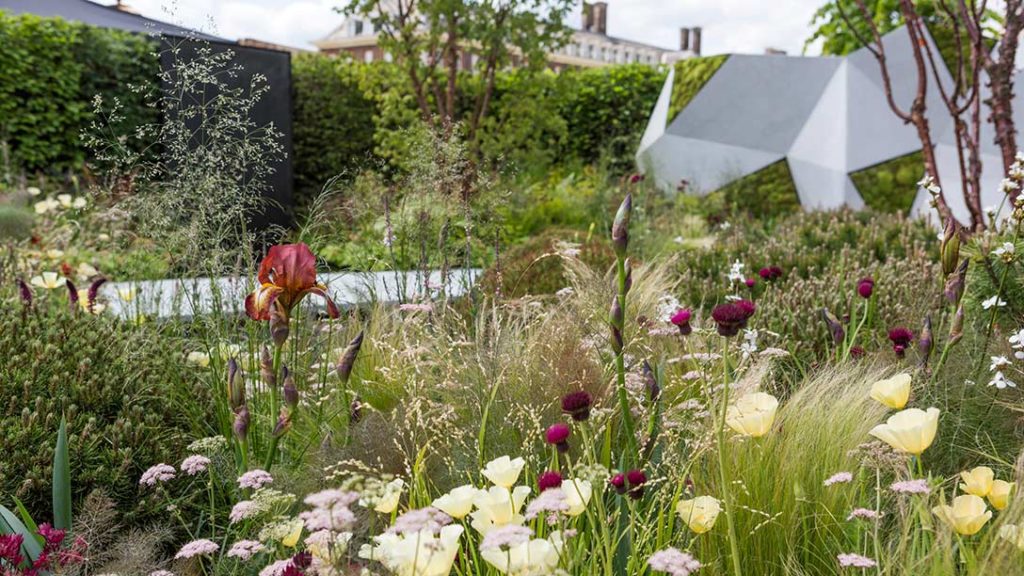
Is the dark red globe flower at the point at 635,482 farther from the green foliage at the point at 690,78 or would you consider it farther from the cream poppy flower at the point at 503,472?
the green foliage at the point at 690,78

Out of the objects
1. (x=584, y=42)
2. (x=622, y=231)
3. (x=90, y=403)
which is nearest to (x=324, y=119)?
(x=90, y=403)

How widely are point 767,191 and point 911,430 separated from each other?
9361 millimetres

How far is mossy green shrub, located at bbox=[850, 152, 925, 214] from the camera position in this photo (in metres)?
10.0

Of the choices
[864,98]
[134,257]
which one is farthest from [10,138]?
[864,98]

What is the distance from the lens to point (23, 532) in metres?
1.94

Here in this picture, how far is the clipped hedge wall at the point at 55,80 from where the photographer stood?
31.6 ft

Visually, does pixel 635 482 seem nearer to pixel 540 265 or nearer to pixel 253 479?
pixel 253 479

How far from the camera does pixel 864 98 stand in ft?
33.7

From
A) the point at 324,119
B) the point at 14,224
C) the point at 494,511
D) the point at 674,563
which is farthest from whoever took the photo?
the point at 324,119

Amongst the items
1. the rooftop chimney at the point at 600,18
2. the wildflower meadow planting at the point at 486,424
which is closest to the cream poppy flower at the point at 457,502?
the wildflower meadow planting at the point at 486,424

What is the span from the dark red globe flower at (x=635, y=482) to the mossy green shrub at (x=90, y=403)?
4.86ft

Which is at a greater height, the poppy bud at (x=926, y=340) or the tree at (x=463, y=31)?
the tree at (x=463, y=31)

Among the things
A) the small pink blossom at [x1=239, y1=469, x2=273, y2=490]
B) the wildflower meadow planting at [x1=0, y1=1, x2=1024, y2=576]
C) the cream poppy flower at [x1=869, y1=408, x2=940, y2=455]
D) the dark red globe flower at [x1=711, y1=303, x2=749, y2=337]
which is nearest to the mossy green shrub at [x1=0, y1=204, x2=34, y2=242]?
the wildflower meadow planting at [x1=0, y1=1, x2=1024, y2=576]

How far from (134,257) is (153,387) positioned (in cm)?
167
